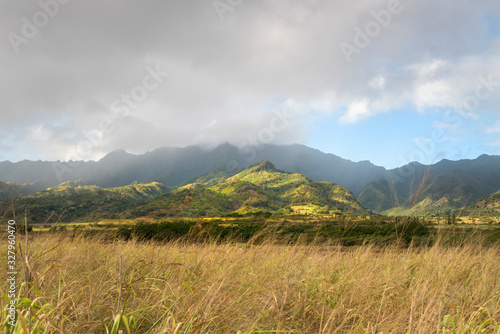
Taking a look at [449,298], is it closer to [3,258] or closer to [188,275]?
[188,275]

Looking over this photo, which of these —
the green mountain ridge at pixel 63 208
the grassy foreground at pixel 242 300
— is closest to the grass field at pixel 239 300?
the grassy foreground at pixel 242 300

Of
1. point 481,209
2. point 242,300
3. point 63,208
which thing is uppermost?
point 481,209

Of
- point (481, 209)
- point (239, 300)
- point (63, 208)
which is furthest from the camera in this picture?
point (63, 208)

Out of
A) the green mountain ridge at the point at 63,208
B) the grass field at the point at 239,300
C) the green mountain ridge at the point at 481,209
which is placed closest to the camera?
the grass field at the point at 239,300

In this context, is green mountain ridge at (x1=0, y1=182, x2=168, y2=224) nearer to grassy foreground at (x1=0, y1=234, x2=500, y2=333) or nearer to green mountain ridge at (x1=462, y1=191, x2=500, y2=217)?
grassy foreground at (x1=0, y1=234, x2=500, y2=333)

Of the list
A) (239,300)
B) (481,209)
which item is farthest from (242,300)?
(481,209)

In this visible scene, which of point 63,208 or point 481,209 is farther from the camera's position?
point 63,208

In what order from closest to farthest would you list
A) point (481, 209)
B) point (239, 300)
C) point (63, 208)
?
point (239, 300)
point (481, 209)
point (63, 208)

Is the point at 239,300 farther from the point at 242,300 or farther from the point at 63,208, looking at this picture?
the point at 63,208

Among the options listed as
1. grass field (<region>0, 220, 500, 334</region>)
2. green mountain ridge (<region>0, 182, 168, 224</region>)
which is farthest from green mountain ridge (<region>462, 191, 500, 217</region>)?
green mountain ridge (<region>0, 182, 168, 224</region>)

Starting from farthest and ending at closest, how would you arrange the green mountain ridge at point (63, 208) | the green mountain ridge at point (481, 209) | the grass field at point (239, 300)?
the green mountain ridge at point (481, 209) < the green mountain ridge at point (63, 208) < the grass field at point (239, 300)

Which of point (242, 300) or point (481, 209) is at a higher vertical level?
point (481, 209)

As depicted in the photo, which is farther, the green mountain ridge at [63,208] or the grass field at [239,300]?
the green mountain ridge at [63,208]

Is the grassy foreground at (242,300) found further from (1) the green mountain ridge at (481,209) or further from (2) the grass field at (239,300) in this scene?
(1) the green mountain ridge at (481,209)
